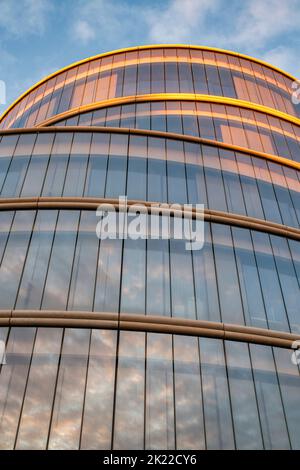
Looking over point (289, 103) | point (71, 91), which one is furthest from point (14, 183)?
point (289, 103)

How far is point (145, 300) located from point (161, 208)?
16.7 ft

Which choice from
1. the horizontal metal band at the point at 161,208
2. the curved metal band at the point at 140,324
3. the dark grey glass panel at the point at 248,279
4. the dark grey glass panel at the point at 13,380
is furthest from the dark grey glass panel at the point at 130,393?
the horizontal metal band at the point at 161,208

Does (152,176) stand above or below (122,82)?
below

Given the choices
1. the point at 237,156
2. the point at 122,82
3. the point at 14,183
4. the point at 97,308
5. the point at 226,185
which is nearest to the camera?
the point at 97,308

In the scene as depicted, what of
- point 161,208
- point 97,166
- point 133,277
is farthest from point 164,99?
point 133,277

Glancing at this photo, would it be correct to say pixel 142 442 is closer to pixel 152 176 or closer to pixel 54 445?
pixel 54 445

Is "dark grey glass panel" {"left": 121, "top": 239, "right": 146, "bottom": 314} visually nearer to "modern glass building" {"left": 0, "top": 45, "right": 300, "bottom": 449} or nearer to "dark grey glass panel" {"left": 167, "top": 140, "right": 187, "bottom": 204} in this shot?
"modern glass building" {"left": 0, "top": 45, "right": 300, "bottom": 449}

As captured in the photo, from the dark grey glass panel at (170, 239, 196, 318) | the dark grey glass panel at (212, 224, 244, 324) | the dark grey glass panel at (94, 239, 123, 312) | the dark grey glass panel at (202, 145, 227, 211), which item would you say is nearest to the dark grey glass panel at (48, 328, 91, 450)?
the dark grey glass panel at (94, 239, 123, 312)

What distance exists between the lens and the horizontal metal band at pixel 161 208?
731 inches

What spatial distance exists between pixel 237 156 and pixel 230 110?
8624 mm

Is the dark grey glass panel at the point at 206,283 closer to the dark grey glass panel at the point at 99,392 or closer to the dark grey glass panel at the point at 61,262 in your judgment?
the dark grey glass panel at the point at 99,392

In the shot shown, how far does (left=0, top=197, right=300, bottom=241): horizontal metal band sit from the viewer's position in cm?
1856

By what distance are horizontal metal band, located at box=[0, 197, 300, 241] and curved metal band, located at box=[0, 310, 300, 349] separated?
5.50 meters

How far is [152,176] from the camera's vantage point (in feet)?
68.5
